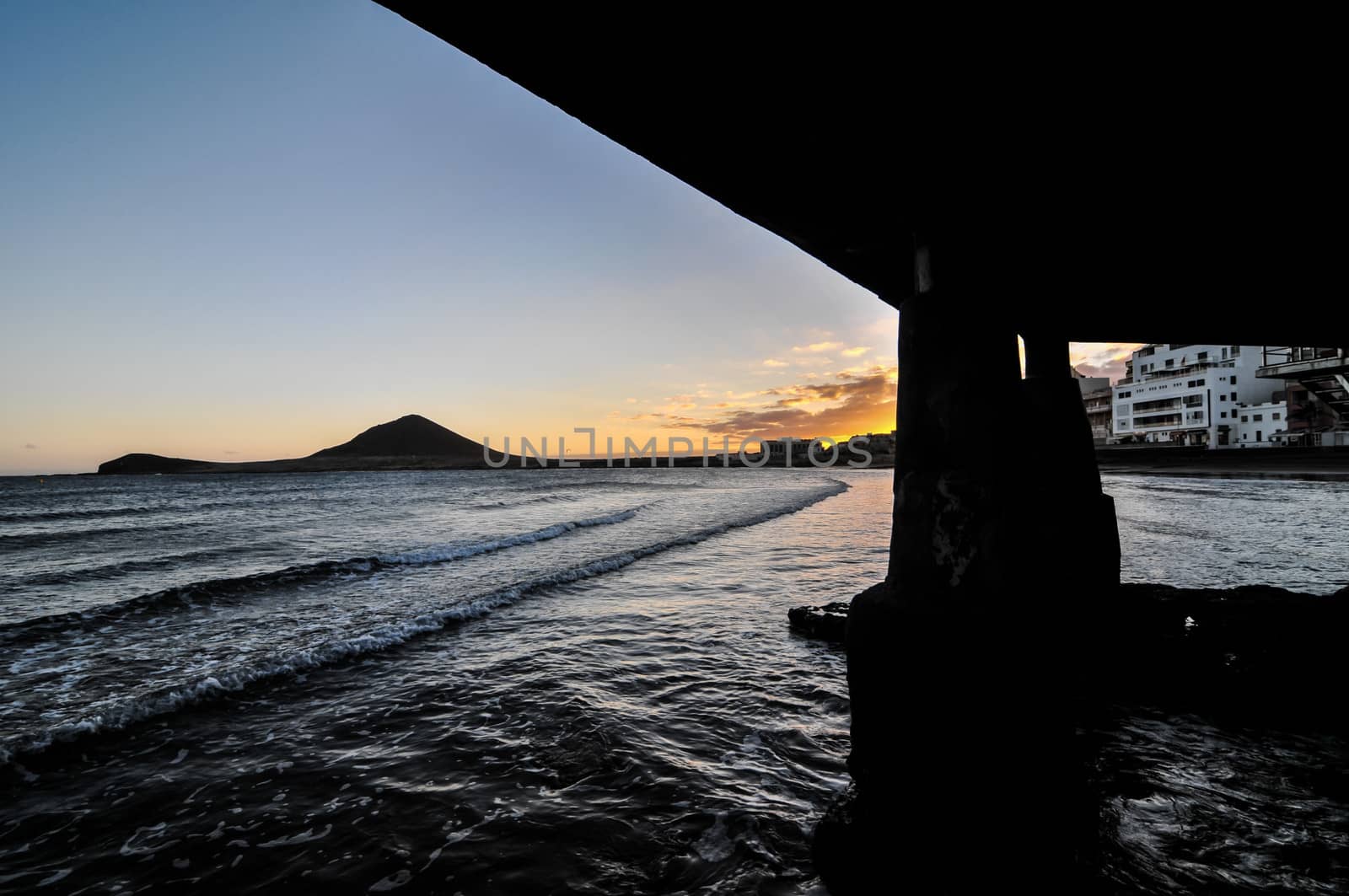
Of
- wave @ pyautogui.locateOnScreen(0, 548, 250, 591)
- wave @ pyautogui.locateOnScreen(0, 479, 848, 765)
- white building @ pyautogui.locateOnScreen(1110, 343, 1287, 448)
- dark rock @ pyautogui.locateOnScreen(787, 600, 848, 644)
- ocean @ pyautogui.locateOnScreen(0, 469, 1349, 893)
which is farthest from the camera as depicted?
white building @ pyautogui.locateOnScreen(1110, 343, 1287, 448)

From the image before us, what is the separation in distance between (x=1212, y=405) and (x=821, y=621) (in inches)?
3340

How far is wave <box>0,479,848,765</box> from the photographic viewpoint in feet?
17.3

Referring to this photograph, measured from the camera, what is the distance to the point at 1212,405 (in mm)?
67000

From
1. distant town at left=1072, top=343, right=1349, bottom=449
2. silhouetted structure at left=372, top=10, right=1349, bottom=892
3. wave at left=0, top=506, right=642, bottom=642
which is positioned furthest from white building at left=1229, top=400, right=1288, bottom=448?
silhouetted structure at left=372, top=10, right=1349, bottom=892

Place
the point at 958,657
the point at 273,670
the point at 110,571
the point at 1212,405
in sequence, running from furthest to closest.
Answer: the point at 1212,405 < the point at 110,571 < the point at 273,670 < the point at 958,657

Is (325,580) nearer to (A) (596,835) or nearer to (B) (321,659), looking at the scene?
(B) (321,659)

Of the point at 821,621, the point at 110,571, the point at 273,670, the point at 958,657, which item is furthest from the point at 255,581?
the point at 958,657

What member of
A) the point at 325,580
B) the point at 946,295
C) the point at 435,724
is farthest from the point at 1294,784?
the point at 325,580

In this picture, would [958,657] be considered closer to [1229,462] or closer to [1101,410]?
[1229,462]

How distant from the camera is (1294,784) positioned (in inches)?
150

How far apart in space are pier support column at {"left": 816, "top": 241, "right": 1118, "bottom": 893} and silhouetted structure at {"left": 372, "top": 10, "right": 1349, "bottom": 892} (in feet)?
0.04

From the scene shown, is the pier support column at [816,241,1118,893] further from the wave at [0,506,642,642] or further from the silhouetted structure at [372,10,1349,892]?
the wave at [0,506,642,642]

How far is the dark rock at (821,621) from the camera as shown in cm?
739

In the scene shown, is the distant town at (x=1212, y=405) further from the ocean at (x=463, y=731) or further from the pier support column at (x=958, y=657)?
the pier support column at (x=958, y=657)
